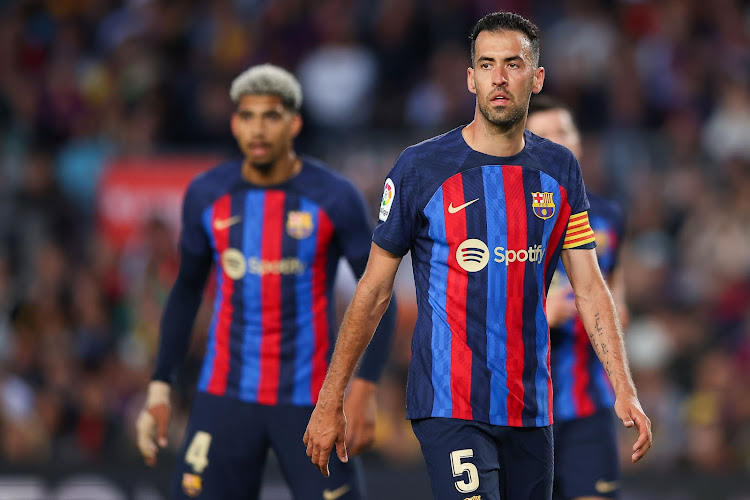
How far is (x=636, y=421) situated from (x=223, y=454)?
85.0 inches

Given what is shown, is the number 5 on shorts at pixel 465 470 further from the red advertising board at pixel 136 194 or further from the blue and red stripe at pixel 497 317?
the red advertising board at pixel 136 194

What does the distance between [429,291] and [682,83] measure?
8667 millimetres

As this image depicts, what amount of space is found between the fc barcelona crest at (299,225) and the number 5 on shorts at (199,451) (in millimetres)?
1048

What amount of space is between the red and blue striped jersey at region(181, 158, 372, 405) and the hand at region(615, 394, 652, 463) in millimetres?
1838

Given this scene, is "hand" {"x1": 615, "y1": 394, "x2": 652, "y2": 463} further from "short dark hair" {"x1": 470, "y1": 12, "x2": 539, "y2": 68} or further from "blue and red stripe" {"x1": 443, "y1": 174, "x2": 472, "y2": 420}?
"short dark hair" {"x1": 470, "y1": 12, "x2": 539, "y2": 68}

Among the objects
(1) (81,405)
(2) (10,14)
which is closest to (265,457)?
(1) (81,405)

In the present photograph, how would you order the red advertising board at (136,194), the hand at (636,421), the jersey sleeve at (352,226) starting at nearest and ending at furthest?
1. the hand at (636,421)
2. the jersey sleeve at (352,226)
3. the red advertising board at (136,194)

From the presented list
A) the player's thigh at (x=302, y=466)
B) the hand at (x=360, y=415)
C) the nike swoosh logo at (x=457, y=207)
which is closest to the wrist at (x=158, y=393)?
the player's thigh at (x=302, y=466)

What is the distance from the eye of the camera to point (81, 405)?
969cm

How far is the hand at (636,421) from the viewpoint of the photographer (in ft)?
14.2

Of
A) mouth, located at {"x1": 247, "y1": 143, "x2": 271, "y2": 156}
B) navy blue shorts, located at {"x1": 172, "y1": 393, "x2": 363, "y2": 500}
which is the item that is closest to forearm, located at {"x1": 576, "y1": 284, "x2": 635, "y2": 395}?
navy blue shorts, located at {"x1": 172, "y1": 393, "x2": 363, "y2": 500}

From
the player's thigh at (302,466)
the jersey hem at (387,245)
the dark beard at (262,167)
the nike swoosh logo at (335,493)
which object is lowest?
the nike swoosh logo at (335,493)

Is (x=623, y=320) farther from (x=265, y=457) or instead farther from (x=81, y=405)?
(x=81, y=405)

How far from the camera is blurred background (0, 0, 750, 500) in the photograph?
962 centimetres
